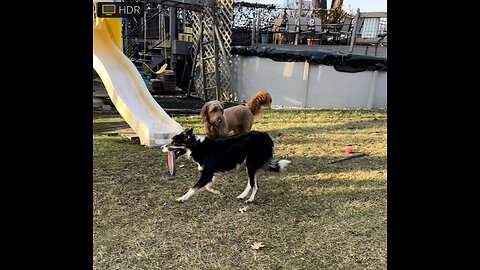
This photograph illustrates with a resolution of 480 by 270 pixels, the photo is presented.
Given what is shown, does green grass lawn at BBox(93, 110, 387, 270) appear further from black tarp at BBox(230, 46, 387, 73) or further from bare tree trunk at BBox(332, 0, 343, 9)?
bare tree trunk at BBox(332, 0, 343, 9)

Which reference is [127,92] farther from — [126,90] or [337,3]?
[337,3]

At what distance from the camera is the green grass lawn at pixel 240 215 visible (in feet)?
7.04

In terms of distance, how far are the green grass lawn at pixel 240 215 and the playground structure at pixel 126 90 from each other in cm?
27

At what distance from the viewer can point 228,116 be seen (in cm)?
418

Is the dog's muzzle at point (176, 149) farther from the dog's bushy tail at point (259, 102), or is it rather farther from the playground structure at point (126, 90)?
the playground structure at point (126, 90)

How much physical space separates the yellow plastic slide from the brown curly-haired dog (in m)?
0.89

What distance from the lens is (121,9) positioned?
1.83 metres

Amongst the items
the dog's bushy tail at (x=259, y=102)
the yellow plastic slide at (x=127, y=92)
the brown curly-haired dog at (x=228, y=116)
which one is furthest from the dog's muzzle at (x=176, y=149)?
the yellow plastic slide at (x=127, y=92)

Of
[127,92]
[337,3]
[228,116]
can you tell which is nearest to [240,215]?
[228,116]

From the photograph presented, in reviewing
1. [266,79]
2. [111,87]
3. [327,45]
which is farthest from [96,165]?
[327,45]

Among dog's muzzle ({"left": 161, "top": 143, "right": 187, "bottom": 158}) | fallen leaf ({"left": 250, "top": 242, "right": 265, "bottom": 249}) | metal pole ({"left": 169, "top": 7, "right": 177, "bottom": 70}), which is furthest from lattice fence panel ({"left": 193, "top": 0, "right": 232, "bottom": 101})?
fallen leaf ({"left": 250, "top": 242, "right": 265, "bottom": 249})

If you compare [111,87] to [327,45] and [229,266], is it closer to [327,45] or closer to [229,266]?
[229,266]
